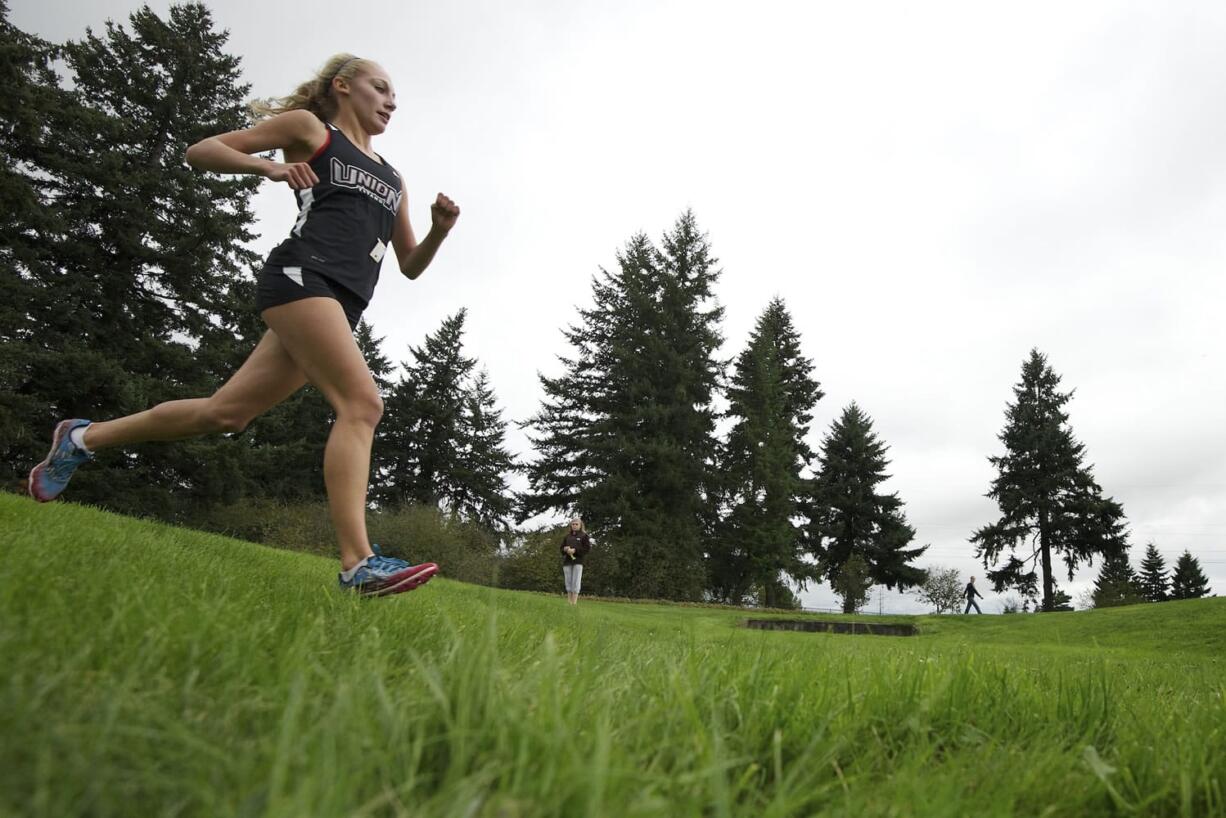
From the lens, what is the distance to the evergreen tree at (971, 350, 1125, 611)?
4278 cm

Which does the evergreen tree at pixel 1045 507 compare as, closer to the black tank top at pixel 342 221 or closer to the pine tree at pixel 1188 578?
the pine tree at pixel 1188 578

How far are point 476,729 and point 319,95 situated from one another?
11.6ft

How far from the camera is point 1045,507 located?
43125 millimetres

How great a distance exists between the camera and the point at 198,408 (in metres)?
3.34

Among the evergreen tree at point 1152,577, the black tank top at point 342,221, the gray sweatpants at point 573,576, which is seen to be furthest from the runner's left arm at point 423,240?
the evergreen tree at point 1152,577

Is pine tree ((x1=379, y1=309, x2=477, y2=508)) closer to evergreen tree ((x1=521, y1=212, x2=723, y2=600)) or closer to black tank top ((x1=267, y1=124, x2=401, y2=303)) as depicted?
evergreen tree ((x1=521, y1=212, x2=723, y2=600))

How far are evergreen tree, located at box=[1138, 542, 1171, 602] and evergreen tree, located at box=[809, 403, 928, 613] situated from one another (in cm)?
2941

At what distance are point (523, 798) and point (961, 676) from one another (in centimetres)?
161

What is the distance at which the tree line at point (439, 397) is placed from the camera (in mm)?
19141

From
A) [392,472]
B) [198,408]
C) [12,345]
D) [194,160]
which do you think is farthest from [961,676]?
[392,472]

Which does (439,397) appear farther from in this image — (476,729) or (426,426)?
(476,729)

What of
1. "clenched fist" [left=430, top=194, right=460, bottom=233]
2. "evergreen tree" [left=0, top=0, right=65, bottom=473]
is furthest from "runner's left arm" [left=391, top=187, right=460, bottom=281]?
"evergreen tree" [left=0, top=0, right=65, bottom=473]

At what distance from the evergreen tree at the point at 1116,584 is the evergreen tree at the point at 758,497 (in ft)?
74.9

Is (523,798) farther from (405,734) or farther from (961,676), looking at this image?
(961,676)
